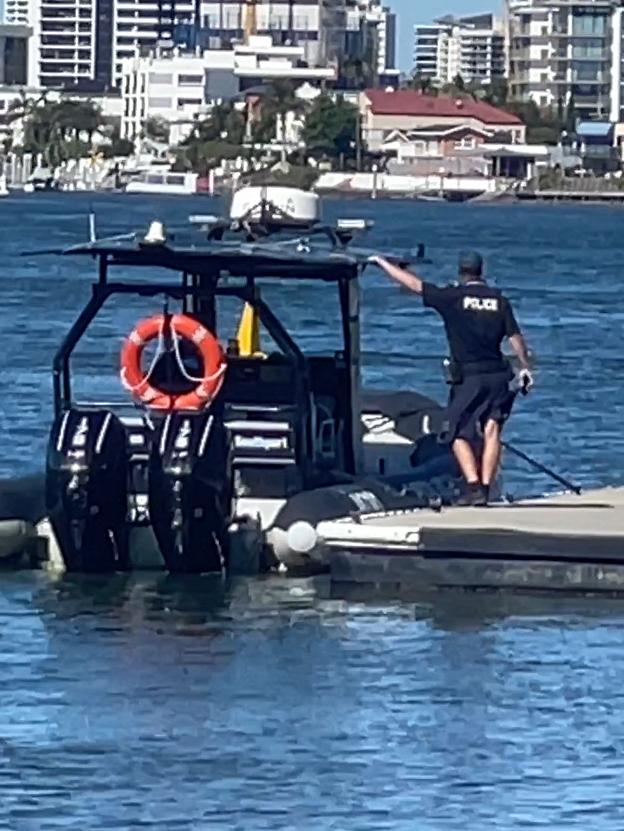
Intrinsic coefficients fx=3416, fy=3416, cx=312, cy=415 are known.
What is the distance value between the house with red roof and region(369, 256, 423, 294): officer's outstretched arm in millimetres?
160174

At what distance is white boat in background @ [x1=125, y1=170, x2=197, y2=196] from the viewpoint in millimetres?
172500

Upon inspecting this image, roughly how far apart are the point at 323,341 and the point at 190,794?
2964 centimetres

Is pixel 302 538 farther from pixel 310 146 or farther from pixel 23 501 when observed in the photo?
pixel 310 146

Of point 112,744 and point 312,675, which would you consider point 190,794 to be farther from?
point 312,675

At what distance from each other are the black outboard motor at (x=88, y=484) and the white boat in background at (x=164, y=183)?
A: 152149mm

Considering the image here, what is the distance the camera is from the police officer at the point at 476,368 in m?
17.0

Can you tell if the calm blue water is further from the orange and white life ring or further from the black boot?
the black boot

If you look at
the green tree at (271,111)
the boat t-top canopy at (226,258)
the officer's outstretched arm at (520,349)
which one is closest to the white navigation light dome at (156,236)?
the boat t-top canopy at (226,258)

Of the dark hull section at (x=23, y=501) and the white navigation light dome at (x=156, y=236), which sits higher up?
the white navigation light dome at (x=156, y=236)

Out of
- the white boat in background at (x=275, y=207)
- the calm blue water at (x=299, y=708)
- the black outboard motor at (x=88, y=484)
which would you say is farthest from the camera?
the white boat in background at (x=275, y=207)

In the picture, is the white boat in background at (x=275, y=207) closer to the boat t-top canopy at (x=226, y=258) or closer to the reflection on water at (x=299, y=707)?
the boat t-top canopy at (x=226, y=258)

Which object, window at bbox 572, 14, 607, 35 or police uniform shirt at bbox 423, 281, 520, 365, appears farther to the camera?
window at bbox 572, 14, 607, 35

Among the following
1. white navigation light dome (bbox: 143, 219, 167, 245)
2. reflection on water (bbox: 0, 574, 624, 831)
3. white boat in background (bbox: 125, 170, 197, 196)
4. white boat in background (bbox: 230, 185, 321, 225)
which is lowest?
white boat in background (bbox: 125, 170, 197, 196)

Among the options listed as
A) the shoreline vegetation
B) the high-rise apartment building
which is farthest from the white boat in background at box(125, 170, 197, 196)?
the high-rise apartment building
